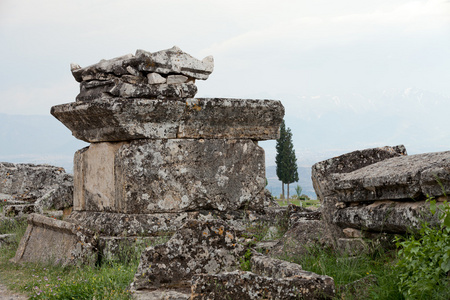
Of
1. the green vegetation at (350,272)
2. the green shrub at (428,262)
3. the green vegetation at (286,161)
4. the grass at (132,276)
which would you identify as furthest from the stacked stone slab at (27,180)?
the green vegetation at (286,161)

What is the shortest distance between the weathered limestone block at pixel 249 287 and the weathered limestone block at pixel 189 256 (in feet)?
2.91

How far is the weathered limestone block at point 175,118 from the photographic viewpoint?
20.8 ft

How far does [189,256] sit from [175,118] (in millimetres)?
2300

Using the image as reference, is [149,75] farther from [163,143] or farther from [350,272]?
[350,272]

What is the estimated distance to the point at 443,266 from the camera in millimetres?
3342

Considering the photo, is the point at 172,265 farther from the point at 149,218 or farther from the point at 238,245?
the point at 149,218

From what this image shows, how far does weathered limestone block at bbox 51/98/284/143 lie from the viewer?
6.35m

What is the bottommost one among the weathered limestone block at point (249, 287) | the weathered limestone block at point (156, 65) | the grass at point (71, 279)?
the grass at point (71, 279)

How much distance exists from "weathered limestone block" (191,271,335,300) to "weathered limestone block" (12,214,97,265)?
287cm

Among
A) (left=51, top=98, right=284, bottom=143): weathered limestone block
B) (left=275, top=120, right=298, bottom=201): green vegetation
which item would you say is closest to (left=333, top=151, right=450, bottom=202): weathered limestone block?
(left=51, top=98, right=284, bottom=143): weathered limestone block

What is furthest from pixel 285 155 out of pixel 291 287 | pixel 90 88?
pixel 291 287

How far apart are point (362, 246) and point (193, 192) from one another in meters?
2.60

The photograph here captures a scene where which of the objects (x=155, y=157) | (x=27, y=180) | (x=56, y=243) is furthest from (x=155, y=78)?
(x=27, y=180)

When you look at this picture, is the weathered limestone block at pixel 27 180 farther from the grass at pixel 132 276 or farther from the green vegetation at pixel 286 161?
the green vegetation at pixel 286 161
